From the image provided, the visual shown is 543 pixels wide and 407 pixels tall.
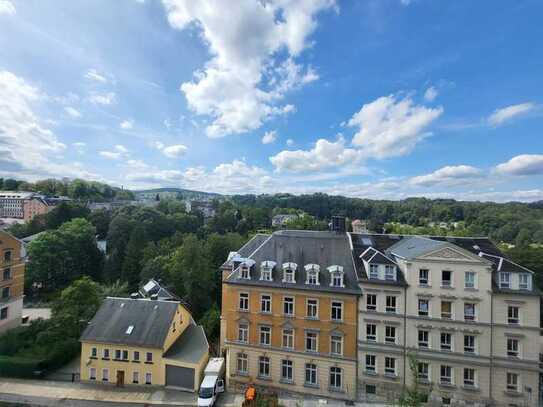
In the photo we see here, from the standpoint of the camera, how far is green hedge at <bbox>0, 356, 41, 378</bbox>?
889 inches

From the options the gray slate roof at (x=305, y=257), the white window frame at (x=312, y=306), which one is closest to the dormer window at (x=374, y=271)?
the gray slate roof at (x=305, y=257)

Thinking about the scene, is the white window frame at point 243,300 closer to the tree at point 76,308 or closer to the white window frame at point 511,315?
the tree at point 76,308

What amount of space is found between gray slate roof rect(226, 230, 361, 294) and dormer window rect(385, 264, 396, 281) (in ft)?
7.95

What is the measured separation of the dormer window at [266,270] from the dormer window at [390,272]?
9025 mm

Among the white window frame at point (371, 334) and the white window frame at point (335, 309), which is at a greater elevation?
the white window frame at point (335, 309)

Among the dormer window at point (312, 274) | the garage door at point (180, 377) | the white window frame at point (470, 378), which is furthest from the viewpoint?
the garage door at point (180, 377)

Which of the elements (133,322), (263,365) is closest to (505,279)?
(263,365)

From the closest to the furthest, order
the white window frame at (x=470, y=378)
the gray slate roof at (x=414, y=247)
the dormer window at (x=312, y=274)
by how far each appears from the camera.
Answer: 1. the white window frame at (x=470, y=378)
2. the gray slate roof at (x=414, y=247)
3. the dormer window at (x=312, y=274)

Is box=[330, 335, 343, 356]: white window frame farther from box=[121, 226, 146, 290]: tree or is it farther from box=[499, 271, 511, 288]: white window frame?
box=[121, 226, 146, 290]: tree

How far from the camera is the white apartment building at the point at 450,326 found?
730 inches

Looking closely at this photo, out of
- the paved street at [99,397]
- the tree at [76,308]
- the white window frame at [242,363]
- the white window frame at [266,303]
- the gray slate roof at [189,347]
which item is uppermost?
the white window frame at [266,303]

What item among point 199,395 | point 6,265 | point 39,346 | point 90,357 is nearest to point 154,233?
point 6,265

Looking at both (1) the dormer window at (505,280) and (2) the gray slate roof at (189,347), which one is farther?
(2) the gray slate roof at (189,347)

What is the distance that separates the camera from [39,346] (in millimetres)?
25203
